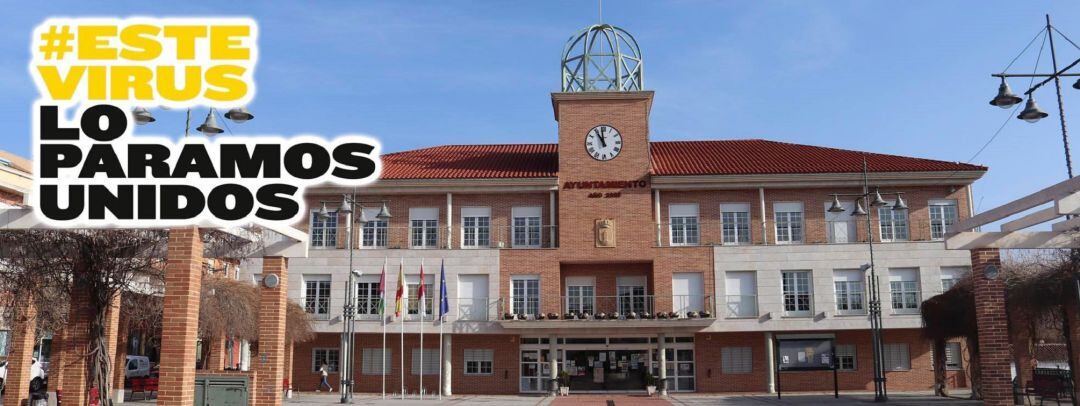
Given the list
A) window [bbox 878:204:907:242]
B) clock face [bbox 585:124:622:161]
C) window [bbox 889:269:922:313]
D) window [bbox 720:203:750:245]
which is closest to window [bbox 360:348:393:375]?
clock face [bbox 585:124:622:161]

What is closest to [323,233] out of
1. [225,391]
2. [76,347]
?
[225,391]

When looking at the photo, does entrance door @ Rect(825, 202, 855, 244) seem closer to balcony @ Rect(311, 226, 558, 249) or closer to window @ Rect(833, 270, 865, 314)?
window @ Rect(833, 270, 865, 314)

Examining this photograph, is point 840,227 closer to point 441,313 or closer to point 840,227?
point 840,227

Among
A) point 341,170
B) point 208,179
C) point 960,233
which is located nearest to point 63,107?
point 208,179

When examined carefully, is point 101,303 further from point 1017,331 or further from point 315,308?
point 1017,331

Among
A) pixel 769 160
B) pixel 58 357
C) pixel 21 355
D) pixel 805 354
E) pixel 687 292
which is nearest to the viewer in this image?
pixel 58 357

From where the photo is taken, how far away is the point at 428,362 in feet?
117

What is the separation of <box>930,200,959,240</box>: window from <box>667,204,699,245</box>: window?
29.6 feet

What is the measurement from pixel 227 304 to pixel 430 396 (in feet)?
30.2

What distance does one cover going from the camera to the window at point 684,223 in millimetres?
35625

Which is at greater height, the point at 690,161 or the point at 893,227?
the point at 690,161

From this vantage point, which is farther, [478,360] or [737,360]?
[478,360]

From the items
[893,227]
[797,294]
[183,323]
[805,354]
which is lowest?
[805,354]

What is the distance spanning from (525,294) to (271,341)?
18061mm
